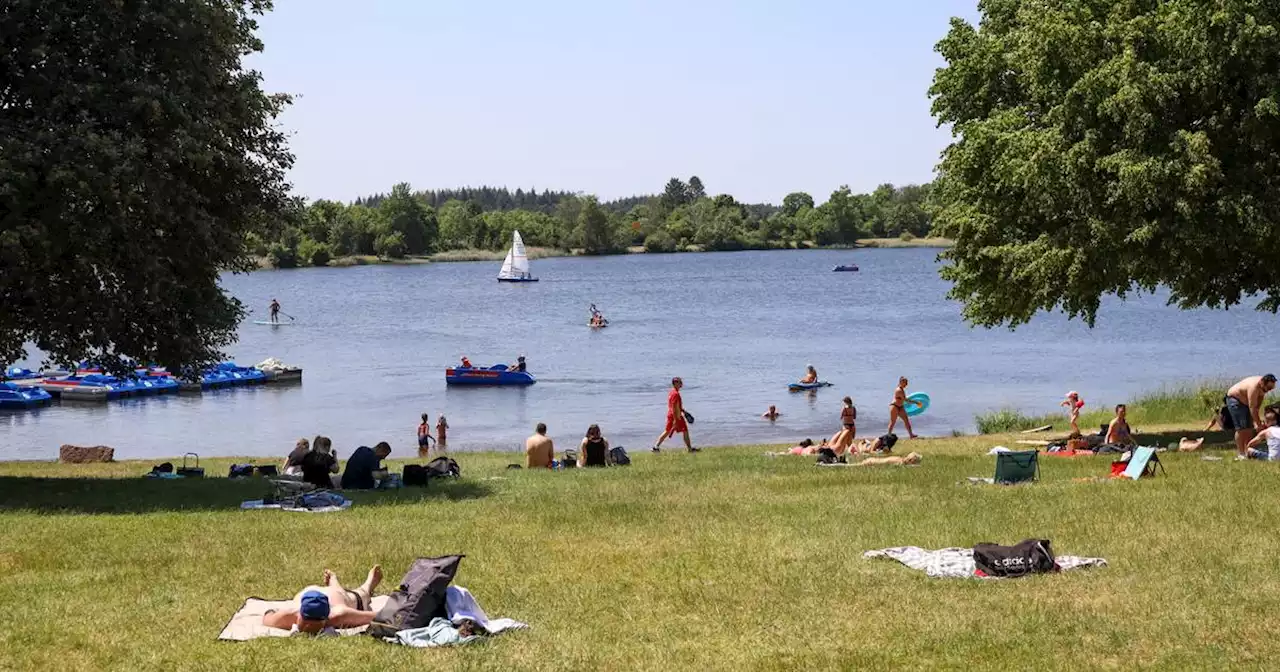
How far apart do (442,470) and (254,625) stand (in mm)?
12565

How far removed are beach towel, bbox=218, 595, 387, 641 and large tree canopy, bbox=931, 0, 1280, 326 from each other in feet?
56.5

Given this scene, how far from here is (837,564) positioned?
13984 millimetres

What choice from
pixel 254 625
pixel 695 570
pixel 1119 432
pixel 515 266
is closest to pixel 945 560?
pixel 695 570

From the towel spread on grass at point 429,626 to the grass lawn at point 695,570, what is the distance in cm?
23

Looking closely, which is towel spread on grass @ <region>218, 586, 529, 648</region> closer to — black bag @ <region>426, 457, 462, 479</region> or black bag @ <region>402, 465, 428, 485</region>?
black bag @ <region>402, 465, 428, 485</region>

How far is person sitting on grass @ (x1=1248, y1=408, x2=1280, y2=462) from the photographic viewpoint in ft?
71.0

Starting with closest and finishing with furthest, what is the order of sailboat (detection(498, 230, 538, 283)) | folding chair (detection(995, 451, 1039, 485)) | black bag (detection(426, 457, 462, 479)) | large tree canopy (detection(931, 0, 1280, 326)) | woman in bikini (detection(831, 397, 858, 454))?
folding chair (detection(995, 451, 1039, 485)) < large tree canopy (detection(931, 0, 1280, 326)) < black bag (detection(426, 457, 462, 479)) < woman in bikini (detection(831, 397, 858, 454)) < sailboat (detection(498, 230, 538, 283))

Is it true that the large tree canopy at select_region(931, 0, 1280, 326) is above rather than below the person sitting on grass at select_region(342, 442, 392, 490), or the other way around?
above

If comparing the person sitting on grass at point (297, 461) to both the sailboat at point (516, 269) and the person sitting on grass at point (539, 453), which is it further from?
the sailboat at point (516, 269)

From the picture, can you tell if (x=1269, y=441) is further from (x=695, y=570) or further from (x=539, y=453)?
(x=539, y=453)

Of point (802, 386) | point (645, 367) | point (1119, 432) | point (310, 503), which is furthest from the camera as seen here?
point (645, 367)

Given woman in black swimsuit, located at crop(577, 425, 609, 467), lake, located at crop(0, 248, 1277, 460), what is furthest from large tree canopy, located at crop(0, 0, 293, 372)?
lake, located at crop(0, 248, 1277, 460)

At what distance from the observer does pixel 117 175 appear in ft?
65.9

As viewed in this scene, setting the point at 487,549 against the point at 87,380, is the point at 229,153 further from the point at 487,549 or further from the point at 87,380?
the point at 87,380
